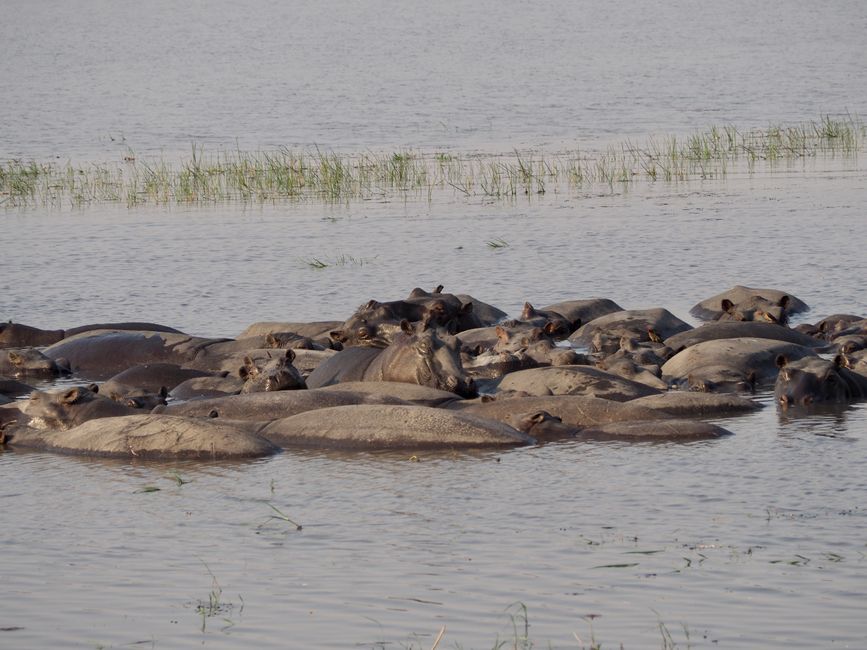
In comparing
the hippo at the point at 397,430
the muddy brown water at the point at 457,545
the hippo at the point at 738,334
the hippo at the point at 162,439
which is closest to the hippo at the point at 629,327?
the hippo at the point at 738,334

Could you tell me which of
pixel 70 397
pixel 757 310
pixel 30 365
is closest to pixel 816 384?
pixel 757 310

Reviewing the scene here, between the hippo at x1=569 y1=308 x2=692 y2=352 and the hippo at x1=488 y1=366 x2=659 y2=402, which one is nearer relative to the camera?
the hippo at x1=488 y1=366 x2=659 y2=402

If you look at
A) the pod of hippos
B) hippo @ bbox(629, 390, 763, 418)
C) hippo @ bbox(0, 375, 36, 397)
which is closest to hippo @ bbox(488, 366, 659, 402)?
the pod of hippos

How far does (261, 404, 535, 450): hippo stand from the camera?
35.8ft

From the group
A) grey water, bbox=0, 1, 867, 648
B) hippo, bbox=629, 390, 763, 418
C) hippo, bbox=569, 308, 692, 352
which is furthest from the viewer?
hippo, bbox=569, 308, 692, 352

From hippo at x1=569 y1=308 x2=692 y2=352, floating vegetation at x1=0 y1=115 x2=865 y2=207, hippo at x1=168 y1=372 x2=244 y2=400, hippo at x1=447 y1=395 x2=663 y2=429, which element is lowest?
hippo at x1=168 y1=372 x2=244 y2=400

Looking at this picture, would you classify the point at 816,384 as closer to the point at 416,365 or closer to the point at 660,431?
the point at 660,431

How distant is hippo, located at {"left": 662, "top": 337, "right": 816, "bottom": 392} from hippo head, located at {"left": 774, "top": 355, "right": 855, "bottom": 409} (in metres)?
0.72

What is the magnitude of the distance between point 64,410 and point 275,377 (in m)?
1.74

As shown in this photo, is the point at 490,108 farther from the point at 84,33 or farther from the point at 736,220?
the point at 84,33

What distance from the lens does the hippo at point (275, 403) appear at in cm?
1191

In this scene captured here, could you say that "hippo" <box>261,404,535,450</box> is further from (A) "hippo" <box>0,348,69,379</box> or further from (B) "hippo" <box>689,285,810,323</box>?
(B) "hippo" <box>689,285,810,323</box>

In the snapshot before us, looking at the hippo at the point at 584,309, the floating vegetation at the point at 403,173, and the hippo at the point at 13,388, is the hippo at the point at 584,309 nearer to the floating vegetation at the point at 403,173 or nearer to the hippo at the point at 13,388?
the hippo at the point at 13,388

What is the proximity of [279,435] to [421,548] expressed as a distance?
10.8 ft
